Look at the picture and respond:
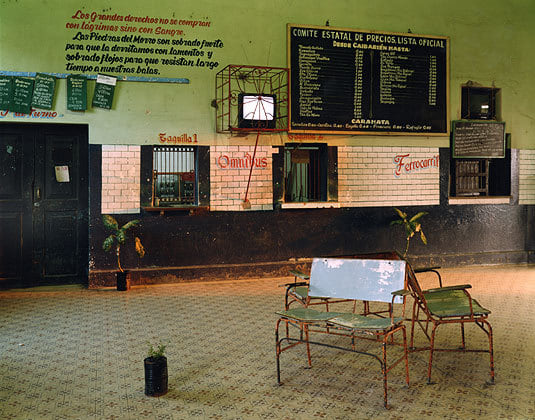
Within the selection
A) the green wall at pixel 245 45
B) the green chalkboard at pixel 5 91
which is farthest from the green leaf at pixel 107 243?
the green chalkboard at pixel 5 91

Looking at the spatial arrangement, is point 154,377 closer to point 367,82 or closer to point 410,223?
point 410,223

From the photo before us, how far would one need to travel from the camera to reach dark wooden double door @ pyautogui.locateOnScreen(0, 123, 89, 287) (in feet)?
24.9

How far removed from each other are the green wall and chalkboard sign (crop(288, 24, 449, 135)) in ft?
0.59

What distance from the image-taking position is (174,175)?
26.3 feet

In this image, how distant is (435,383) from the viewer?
A: 4000 millimetres

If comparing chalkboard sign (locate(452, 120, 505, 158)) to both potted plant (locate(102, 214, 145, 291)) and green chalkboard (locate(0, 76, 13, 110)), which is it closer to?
potted plant (locate(102, 214, 145, 291))

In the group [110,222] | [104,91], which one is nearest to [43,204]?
[110,222]

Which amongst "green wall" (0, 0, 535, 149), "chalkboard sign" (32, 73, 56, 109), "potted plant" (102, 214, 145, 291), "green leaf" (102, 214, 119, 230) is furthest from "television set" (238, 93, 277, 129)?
"chalkboard sign" (32, 73, 56, 109)

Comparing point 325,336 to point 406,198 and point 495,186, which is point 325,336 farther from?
point 495,186

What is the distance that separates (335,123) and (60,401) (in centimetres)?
604

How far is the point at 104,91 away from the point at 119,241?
2133 millimetres

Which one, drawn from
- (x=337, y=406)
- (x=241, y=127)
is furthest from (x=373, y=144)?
(x=337, y=406)

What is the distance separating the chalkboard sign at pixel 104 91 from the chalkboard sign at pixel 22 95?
2.76 ft

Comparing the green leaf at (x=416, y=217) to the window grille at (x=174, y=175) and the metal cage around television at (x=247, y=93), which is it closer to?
the metal cage around television at (x=247, y=93)
